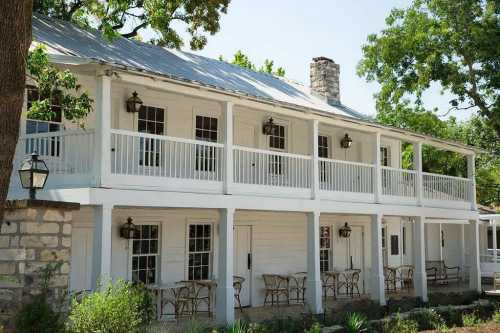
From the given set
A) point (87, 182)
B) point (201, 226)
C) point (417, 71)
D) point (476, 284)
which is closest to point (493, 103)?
point (417, 71)

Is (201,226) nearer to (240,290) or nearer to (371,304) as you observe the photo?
(240,290)

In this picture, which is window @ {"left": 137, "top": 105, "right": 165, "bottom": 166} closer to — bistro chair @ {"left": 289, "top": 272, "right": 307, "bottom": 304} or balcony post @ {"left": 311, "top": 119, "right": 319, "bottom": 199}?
balcony post @ {"left": 311, "top": 119, "right": 319, "bottom": 199}

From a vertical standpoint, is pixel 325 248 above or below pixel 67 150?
below

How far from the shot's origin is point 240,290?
18.0 meters

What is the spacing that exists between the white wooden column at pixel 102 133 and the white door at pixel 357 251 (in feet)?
41.3

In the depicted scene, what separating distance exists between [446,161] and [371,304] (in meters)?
24.9

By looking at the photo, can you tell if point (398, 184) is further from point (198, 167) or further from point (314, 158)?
point (198, 167)

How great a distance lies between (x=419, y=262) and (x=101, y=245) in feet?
38.5

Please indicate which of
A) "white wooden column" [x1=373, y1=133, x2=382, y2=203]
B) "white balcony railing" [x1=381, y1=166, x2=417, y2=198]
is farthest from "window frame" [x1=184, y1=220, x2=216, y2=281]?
"white balcony railing" [x1=381, y1=166, x2=417, y2=198]

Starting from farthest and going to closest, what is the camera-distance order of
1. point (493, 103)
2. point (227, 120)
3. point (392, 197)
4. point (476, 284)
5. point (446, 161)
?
point (446, 161)
point (493, 103)
point (476, 284)
point (392, 197)
point (227, 120)

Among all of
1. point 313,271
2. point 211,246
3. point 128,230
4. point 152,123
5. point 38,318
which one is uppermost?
point 152,123

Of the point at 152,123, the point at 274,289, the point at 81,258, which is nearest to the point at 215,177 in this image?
the point at 152,123

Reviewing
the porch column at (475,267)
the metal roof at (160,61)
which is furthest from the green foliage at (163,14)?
the porch column at (475,267)

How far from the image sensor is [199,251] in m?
17.1
